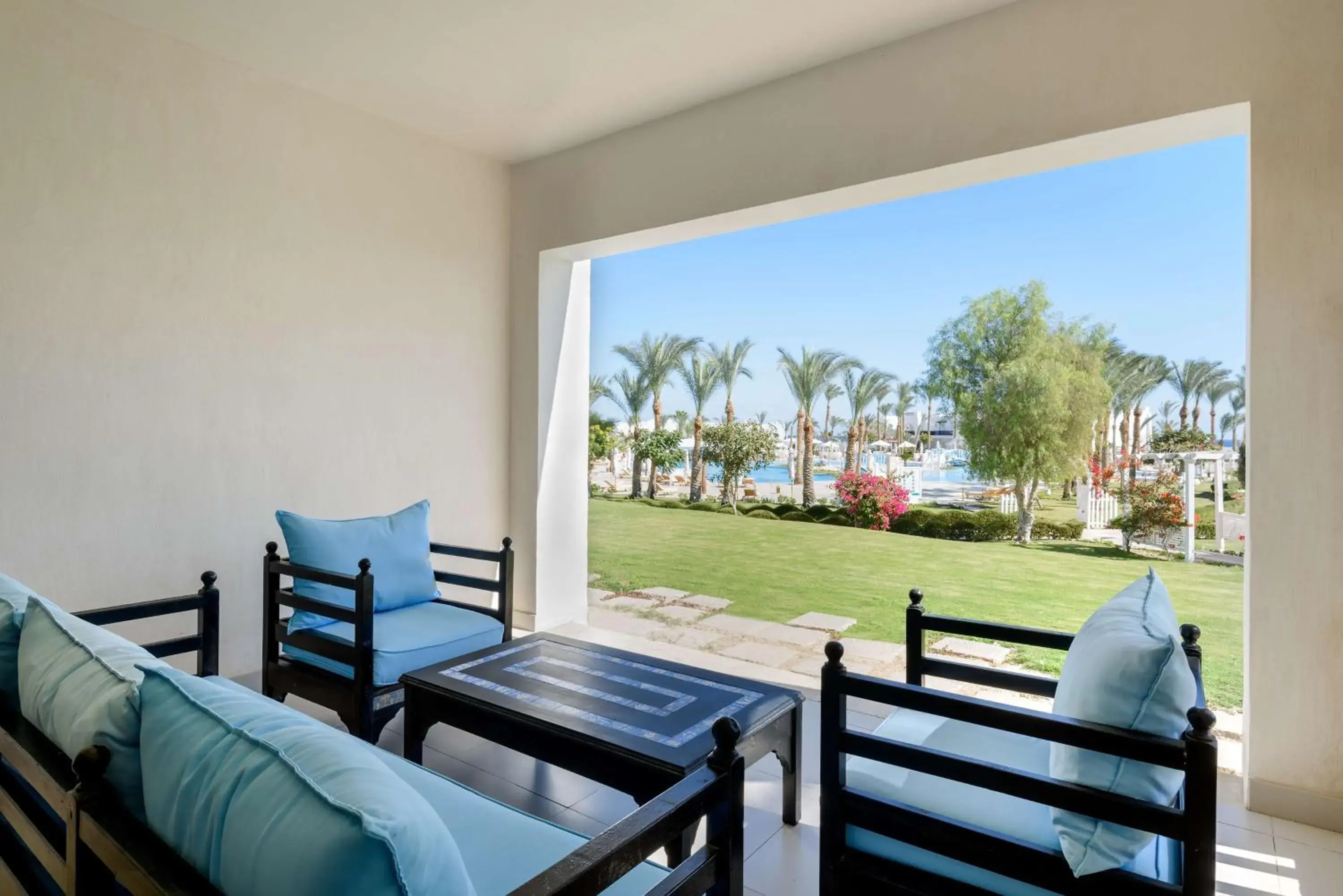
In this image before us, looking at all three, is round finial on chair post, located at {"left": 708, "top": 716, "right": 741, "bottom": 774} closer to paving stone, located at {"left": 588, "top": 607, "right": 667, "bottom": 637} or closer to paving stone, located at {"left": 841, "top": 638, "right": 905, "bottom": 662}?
paving stone, located at {"left": 841, "top": 638, "right": 905, "bottom": 662}

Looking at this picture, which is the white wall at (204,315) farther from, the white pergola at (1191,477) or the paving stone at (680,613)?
the white pergola at (1191,477)

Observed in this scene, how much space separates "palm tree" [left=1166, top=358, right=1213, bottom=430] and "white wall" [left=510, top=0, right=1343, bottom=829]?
126cm

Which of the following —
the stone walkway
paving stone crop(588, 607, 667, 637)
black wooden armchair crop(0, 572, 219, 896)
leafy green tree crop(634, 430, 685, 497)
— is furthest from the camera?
leafy green tree crop(634, 430, 685, 497)

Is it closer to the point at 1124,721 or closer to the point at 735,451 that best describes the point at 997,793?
the point at 1124,721

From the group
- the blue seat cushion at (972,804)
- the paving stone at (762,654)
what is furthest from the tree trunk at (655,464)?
the blue seat cushion at (972,804)

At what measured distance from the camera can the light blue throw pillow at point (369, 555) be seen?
3.02m

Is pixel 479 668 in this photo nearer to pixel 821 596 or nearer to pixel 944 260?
pixel 821 596

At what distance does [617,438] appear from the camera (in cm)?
580

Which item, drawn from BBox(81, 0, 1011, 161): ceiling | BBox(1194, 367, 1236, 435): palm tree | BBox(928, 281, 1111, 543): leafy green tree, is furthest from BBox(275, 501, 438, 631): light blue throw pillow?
BBox(1194, 367, 1236, 435): palm tree

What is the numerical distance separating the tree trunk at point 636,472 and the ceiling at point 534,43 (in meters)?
2.53

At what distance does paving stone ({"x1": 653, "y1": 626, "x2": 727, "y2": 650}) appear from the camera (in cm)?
477

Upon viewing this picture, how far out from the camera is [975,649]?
4.26m

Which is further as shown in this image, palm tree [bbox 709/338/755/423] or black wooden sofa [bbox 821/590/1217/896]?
palm tree [bbox 709/338/755/423]

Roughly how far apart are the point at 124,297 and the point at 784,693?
10.2ft
